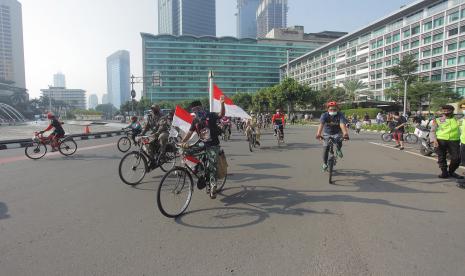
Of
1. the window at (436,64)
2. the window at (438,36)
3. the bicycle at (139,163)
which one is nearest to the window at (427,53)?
the window at (436,64)

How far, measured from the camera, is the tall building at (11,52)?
348 ft

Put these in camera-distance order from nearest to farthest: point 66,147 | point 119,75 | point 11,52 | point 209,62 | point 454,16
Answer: point 66,147
point 454,16
point 11,52
point 209,62
point 119,75

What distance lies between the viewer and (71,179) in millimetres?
7465

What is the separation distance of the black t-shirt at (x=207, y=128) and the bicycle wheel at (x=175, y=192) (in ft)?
2.74

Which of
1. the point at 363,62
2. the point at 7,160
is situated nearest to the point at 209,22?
the point at 363,62

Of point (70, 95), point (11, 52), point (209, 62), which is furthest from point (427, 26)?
point (70, 95)

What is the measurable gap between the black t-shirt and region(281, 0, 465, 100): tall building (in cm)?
6497

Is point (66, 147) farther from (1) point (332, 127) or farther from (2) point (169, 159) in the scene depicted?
(1) point (332, 127)

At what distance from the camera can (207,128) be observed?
555 cm

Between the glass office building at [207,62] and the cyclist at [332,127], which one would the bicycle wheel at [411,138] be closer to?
the cyclist at [332,127]

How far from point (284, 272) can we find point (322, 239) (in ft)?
3.23

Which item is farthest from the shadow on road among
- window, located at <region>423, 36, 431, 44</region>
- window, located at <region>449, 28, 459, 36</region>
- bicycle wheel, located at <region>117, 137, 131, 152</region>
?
window, located at <region>423, 36, 431, 44</region>

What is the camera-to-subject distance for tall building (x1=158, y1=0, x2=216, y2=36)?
178 m

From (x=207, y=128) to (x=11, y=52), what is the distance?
138565 millimetres
